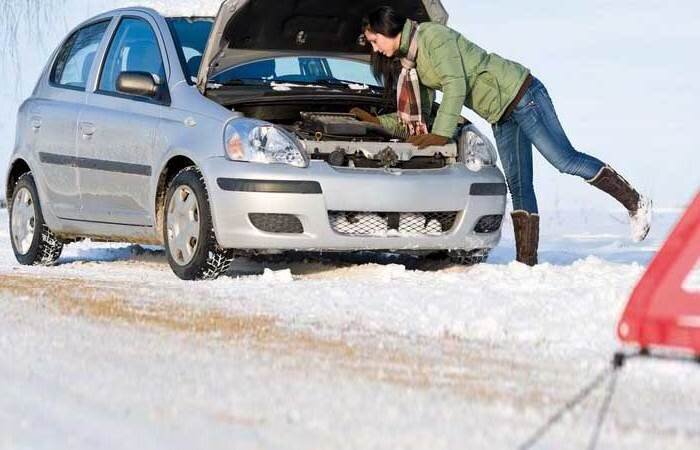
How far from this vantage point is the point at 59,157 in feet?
32.0

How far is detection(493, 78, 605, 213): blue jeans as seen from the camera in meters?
9.27

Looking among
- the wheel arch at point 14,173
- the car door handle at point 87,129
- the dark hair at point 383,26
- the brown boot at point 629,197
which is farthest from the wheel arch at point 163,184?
the brown boot at point 629,197

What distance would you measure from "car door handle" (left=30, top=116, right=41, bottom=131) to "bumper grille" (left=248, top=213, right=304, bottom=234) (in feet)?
8.63

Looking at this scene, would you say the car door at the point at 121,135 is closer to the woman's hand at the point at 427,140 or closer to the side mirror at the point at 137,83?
the side mirror at the point at 137,83

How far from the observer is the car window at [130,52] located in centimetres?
913

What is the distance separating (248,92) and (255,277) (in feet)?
3.99

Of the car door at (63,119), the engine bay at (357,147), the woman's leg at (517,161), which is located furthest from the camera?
the car door at (63,119)

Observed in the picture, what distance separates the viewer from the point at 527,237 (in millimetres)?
9523

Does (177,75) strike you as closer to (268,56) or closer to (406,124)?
(268,56)

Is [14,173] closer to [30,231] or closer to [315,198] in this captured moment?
[30,231]

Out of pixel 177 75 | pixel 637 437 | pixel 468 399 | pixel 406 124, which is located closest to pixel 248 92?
pixel 177 75

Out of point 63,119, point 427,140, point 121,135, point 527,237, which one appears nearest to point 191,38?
point 121,135

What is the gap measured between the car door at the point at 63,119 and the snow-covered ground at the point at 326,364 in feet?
4.77

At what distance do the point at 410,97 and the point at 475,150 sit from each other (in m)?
0.53
